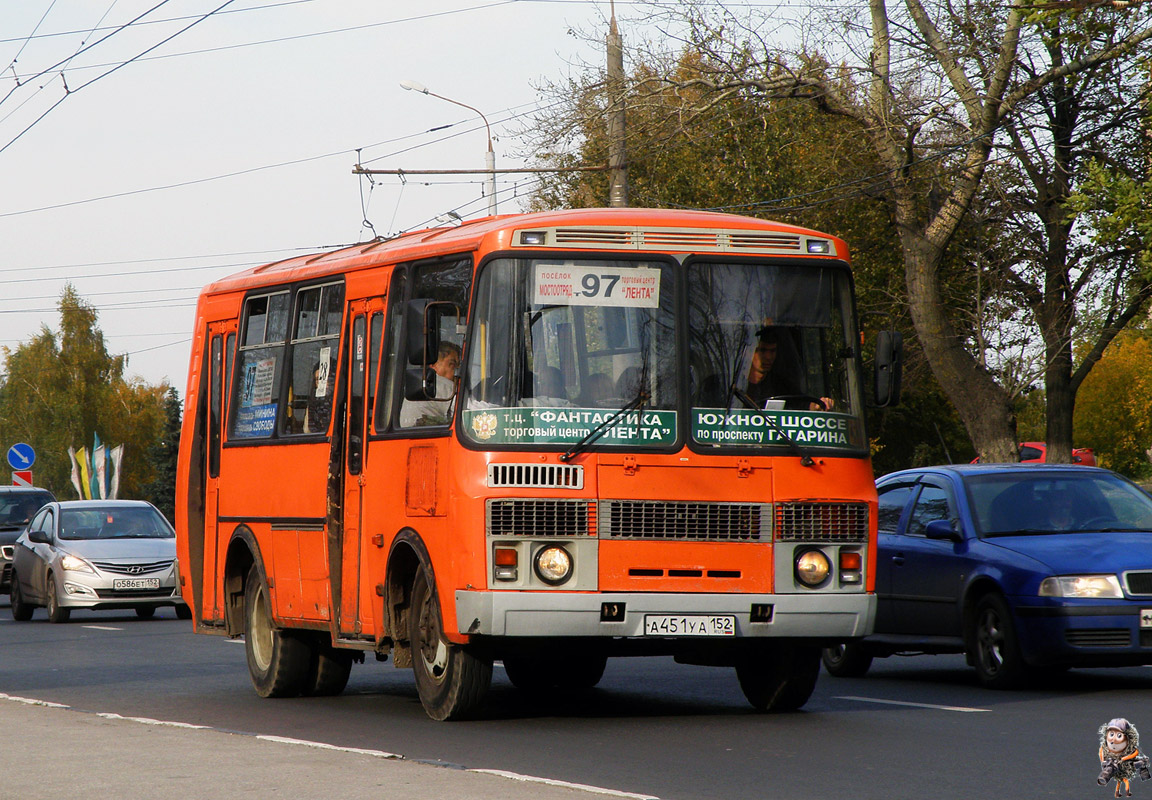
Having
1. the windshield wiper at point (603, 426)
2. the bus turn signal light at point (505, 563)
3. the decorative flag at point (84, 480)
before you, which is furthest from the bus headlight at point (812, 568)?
the decorative flag at point (84, 480)

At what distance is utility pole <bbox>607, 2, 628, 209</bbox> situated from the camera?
25734mm

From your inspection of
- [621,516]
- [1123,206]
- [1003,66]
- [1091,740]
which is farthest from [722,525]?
[1003,66]

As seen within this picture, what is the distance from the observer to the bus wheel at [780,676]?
1105cm

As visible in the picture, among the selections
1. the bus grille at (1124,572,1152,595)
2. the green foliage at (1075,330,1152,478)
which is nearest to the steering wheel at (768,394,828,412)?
the bus grille at (1124,572,1152,595)

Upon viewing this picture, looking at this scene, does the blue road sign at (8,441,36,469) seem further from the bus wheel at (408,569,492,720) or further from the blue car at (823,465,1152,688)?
the bus wheel at (408,569,492,720)

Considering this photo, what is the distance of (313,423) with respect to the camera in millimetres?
12273

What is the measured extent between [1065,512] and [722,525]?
4.08m

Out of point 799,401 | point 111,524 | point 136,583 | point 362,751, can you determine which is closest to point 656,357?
point 799,401

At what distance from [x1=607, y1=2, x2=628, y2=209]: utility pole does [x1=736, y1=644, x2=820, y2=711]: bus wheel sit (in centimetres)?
1478

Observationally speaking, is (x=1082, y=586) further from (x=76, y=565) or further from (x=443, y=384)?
(x=76, y=565)

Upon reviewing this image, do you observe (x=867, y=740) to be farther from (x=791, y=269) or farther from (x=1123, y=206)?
(x=1123, y=206)

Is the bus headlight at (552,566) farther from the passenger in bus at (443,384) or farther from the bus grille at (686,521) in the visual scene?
the passenger in bus at (443,384)

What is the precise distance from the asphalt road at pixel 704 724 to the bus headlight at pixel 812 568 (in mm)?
832

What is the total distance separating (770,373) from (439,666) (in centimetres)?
257
